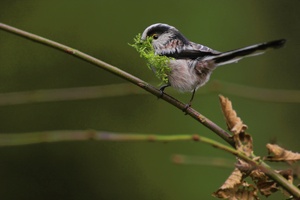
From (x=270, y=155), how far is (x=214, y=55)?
679 mm

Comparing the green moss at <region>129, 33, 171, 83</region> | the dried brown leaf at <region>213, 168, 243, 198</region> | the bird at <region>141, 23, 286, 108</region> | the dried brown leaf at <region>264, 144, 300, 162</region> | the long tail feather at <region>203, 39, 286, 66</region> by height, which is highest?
the bird at <region>141, 23, 286, 108</region>

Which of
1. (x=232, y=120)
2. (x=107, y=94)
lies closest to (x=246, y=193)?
(x=232, y=120)

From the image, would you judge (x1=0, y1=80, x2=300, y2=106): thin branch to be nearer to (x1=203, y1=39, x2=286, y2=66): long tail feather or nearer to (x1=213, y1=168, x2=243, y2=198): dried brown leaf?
(x1=203, y1=39, x2=286, y2=66): long tail feather

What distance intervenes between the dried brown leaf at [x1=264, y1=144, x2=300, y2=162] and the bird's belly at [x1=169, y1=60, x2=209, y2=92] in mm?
800

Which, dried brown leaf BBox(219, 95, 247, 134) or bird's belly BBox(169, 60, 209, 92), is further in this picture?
bird's belly BBox(169, 60, 209, 92)

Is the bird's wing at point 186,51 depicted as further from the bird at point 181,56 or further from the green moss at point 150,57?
the green moss at point 150,57

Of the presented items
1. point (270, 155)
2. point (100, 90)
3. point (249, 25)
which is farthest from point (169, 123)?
point (270, 155)

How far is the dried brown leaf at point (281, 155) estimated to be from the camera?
4.83ft

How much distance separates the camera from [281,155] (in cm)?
149

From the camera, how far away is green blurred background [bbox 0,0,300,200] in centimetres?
613

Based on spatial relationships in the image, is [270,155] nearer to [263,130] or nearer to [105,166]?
[263,130]

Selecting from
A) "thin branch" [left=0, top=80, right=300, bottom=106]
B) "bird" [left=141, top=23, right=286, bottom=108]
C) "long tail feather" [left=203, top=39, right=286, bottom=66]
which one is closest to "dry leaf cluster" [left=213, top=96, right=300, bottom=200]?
"long tail feather" [left=203, top=39, right=286, bottom=66]

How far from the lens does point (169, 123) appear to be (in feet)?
19.5

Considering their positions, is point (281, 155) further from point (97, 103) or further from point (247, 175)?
point (97, 103)
